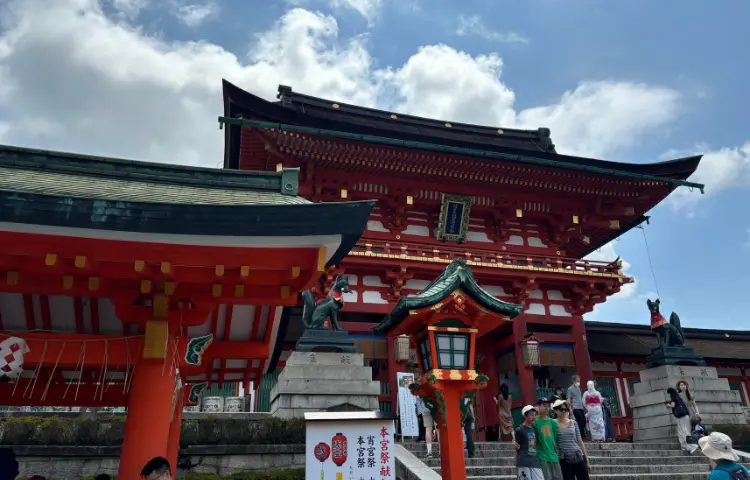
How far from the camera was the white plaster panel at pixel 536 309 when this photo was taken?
1976 centimetres

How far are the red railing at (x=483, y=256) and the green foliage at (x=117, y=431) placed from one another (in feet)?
26.9

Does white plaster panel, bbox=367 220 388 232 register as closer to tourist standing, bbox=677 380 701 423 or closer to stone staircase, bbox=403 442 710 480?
stone staircase, bbox=403 442 710 480

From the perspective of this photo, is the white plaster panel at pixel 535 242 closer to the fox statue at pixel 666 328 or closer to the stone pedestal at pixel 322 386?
the fox statue at pixel 666 328

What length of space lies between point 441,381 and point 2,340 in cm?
555

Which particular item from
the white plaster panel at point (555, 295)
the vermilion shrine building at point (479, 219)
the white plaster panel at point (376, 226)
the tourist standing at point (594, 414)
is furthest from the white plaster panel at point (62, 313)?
the white plaster panel at point (555, 295)

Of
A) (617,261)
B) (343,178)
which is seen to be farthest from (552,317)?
(343,178)

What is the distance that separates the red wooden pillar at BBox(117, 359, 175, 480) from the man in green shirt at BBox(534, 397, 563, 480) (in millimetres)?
5034

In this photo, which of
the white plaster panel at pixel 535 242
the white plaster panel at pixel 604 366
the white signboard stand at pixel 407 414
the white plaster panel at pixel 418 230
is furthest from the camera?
the white plaster panel at pixel 535 242

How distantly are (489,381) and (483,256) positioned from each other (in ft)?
15.9

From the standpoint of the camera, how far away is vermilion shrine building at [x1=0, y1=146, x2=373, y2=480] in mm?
4957

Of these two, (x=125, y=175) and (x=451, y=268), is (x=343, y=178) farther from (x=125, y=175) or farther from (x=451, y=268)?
(x=125, y=175)

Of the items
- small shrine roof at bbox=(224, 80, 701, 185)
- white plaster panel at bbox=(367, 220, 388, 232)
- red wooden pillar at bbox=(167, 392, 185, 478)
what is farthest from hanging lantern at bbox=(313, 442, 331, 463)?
white plaster panel at bbox=(367, 220, 388, 232)

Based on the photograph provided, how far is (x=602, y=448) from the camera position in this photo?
1302cm

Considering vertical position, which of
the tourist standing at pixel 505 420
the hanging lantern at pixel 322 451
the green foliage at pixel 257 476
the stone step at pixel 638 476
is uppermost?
the tourist standing at pixel 505 420
